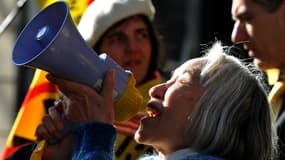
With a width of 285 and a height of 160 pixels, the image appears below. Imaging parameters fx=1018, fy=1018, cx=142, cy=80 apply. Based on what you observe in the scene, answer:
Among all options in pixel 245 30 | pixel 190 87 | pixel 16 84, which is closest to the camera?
pixel 190 87

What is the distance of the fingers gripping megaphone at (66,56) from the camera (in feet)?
10.0

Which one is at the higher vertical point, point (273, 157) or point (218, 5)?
point (218, 5)

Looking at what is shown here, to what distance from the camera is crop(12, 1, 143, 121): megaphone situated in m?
3.06

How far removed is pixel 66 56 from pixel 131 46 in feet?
5.14

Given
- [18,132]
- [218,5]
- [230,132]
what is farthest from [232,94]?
[218,5]

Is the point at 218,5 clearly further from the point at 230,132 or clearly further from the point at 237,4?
the point at 230,132

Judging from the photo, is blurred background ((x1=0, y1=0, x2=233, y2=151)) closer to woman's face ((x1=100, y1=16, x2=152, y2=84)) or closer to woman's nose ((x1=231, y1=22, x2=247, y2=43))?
woman's face ((x1=100, y1=16, x2=152, y2=84))

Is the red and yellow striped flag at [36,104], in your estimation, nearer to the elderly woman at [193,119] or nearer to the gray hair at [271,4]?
the gray hair at [271,4]

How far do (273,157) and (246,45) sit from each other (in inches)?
29.9

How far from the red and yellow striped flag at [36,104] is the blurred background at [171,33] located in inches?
128

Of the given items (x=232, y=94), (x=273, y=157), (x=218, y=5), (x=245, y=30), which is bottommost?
(x=273, y=157)

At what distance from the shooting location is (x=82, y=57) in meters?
3.09

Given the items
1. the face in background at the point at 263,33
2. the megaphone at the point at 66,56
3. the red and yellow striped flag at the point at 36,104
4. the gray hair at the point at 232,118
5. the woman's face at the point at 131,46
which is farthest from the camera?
the red and yellow striped flag at the point at 36,104

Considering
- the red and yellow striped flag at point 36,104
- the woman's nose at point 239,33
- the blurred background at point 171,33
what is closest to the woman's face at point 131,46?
the red and yellow striped flag at point 36,104
